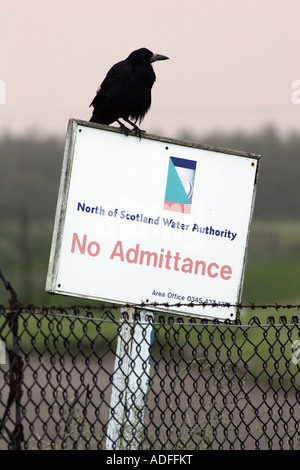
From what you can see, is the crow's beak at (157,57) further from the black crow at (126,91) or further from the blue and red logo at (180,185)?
the blue and red logo at (180,185)

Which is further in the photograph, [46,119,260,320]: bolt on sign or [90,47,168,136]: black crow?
[90,47,168,136]: black crow

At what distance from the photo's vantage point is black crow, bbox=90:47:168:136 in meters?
6.23

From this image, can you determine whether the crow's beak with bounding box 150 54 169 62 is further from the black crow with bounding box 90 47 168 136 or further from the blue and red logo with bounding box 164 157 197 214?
the blue and red logo with bounding box 164 157 197 214

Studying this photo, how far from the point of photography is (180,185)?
4.74 metres

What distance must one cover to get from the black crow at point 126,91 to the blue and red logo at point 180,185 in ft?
4.82

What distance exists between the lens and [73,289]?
4566 millimetres

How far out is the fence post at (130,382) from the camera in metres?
4.39

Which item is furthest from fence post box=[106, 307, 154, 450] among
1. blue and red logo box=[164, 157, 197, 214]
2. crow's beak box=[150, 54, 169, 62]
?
crow's beak box=[150, 54, 169, 62]

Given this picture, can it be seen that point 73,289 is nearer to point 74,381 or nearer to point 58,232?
point 58,232

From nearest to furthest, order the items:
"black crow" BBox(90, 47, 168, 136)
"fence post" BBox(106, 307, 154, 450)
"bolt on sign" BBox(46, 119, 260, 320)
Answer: "fence post" BBox(106, 307, 154, 450) < "bolt on sign" BBox(46, 119, 260, 320) < "black crow" BBox(90, 47, 168, 136)

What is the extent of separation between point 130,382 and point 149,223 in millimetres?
951

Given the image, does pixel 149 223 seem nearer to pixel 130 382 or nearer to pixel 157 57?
pixel 130 382

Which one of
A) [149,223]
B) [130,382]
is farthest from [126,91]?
[130,382]

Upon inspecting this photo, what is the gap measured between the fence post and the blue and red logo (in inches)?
27.6
